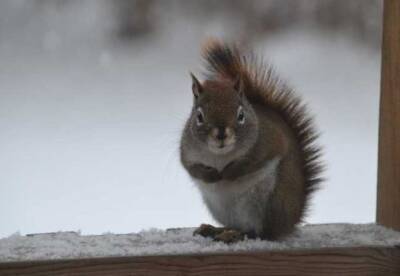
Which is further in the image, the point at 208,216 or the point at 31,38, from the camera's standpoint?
the point at 208,216

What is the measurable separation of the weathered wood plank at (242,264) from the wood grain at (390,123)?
1.11ft

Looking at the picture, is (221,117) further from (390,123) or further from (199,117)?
(390,123)

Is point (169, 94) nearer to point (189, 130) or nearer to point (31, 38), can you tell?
point (189, 130)

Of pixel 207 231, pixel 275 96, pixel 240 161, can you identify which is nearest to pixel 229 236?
pixel 207 231

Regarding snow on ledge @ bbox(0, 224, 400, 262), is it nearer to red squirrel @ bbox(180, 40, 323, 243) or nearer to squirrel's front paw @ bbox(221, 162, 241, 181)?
red squirrel @ bbox(180, 40, 323, 243)

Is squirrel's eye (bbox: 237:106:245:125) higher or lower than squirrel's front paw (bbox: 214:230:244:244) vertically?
higher

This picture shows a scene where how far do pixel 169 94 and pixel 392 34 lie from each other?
633mm

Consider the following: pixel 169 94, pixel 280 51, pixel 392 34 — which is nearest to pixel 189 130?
pixel 169 94

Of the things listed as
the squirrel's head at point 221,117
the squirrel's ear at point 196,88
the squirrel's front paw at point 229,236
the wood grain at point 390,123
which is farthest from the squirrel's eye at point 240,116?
the wood grain at point 390,123

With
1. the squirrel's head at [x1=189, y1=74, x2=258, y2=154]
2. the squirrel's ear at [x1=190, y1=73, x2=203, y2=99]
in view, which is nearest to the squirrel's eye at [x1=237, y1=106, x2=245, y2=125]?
the squirrel's head at [x1=189, y1=74, x2=258, y2=154]

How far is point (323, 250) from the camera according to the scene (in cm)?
267

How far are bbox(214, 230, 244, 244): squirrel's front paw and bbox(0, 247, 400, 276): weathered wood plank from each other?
0.28 metres

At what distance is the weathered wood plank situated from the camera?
2516 millimetres

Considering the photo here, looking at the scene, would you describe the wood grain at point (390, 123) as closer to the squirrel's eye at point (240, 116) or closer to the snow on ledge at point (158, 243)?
the snow on ledge at point (158, 243)
